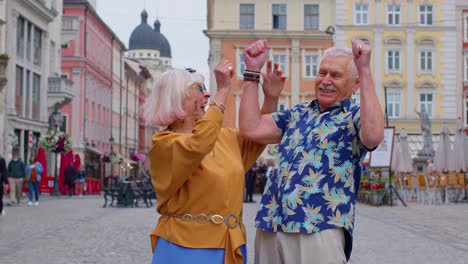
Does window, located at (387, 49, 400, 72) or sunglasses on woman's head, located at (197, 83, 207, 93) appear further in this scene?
window, located at (387, 49, 400, 72)

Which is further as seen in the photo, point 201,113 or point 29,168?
point 29,168

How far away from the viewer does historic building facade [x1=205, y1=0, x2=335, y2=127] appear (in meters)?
56.7

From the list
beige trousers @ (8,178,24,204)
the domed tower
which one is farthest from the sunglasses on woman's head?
the domed tower

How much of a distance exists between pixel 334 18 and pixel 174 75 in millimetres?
53427

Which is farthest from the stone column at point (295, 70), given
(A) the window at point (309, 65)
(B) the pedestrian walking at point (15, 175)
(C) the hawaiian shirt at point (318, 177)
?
(C) the hawaiian shirt at point (318, 177)

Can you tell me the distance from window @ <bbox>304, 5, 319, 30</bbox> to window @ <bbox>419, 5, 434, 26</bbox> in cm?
680

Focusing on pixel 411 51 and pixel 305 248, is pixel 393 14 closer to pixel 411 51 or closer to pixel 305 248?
pixel 411 51

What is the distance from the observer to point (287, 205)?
3.84 m

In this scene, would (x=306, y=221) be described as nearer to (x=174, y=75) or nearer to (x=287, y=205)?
(x=287, y=205)

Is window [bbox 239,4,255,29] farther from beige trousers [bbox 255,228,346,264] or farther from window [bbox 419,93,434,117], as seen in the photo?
beige trousers [bbox 255,228,346,264]

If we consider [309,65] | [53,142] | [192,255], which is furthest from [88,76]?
[192,255]

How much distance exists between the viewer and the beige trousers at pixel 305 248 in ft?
12.3

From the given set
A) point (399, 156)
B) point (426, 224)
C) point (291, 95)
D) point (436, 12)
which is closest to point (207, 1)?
point (291, 95)

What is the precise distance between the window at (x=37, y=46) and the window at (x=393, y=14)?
22.8m
